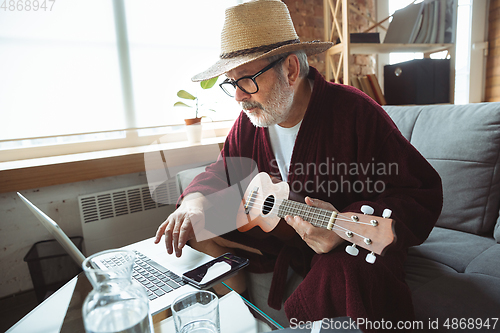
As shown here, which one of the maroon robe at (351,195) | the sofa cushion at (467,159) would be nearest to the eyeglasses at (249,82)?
the maroon robe at (351,195)

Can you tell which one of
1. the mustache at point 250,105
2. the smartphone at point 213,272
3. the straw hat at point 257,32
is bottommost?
the smartphone at point 213,272

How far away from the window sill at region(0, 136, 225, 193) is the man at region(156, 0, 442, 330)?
64 cm

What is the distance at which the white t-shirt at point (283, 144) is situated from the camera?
4.19ft

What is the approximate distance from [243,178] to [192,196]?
0.91ft

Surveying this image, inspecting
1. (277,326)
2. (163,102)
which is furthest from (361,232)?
(163,102)

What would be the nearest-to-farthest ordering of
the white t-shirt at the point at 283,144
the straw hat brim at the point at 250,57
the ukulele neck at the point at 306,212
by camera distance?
1. the ukulele neck at the point at 306,212
2. the straw hat brim at the point at 250,57
3. the white t-shirt at the point at 283,144

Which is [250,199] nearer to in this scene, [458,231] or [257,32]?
[257,32]

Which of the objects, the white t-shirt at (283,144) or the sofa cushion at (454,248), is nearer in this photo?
the sofa cushion at (454,248)

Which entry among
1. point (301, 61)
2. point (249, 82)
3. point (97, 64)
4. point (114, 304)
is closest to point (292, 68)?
point (301, 61)

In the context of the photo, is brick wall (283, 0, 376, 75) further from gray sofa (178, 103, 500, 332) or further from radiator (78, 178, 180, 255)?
radiator (78, 178, 180, 255)

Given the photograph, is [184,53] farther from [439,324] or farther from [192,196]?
[439,324]

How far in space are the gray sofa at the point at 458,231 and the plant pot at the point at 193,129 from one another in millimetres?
1175

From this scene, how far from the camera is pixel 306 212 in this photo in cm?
86

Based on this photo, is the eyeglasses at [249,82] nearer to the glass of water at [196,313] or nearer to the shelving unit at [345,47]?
the glass of water at [196,313]
